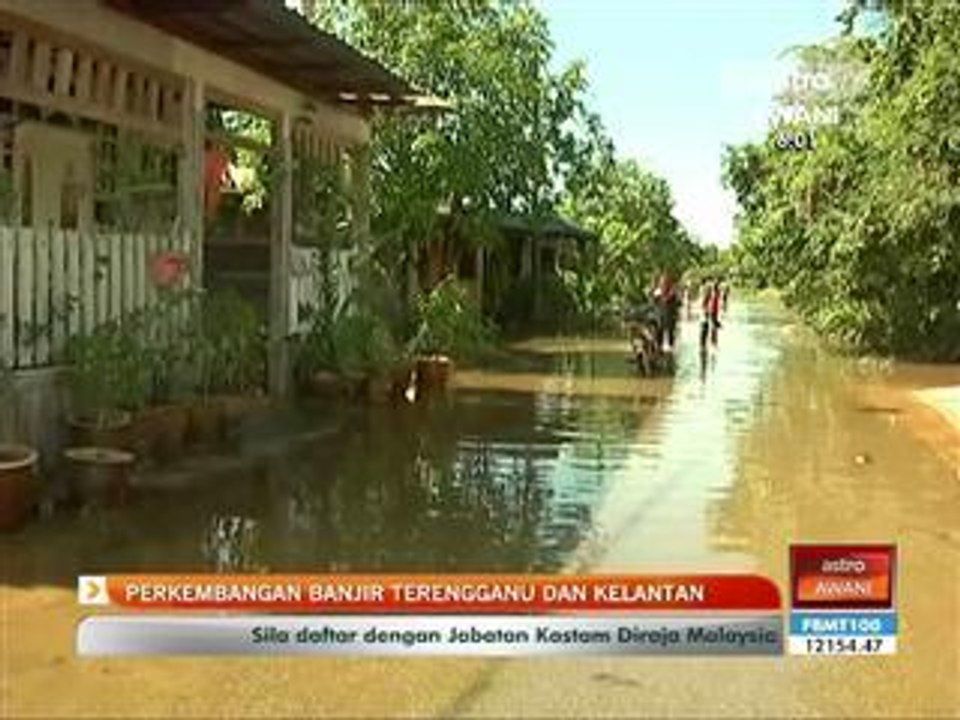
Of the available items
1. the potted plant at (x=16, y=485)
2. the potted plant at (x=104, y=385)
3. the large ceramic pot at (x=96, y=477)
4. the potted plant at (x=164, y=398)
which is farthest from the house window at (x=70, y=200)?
the potted plant at (x=16, y=485)

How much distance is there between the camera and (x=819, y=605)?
7090mm

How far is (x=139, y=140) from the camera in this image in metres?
14.0

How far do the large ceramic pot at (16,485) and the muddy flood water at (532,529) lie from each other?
16 cm

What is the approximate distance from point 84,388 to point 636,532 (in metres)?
4.15

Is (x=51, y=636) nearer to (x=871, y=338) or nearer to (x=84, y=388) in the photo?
(x=84, y=388)

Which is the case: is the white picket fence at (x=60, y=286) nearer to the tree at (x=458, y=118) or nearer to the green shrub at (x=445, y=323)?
the green shrub at (x=445, y=323)

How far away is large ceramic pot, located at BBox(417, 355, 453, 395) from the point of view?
1928cm

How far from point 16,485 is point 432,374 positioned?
10.3m

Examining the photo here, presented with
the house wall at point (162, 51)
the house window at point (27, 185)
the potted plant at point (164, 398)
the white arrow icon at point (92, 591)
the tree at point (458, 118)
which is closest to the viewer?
the white arrow icon at point (92, 591)

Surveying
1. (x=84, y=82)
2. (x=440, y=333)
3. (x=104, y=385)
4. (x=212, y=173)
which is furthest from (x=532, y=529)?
(x=440, y=333)

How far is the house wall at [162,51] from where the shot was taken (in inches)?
472

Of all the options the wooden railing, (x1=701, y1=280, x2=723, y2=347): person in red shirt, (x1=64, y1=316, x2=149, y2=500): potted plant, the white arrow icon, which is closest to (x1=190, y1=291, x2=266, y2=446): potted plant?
(x1=64, y1=316, x2=149, y2=500): potted plant

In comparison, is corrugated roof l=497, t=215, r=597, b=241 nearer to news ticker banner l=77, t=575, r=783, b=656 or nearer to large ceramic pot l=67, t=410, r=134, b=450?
large ceramic pot l=67, t=410, r=134, b=450

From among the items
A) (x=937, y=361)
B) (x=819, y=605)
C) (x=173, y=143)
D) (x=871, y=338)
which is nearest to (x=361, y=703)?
(x=819, y=605)
